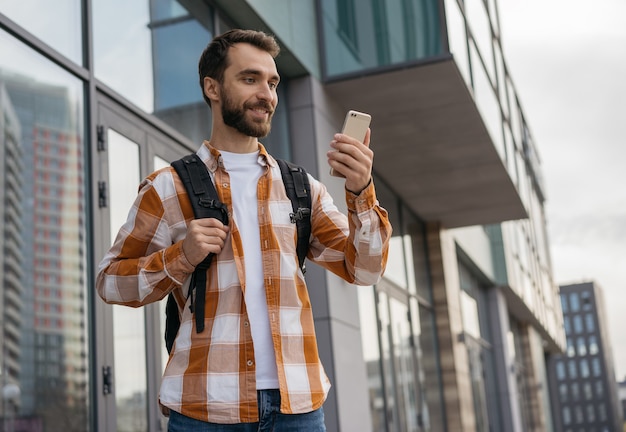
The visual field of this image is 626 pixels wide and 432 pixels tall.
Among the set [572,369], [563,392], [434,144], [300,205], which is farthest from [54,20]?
[572,369]

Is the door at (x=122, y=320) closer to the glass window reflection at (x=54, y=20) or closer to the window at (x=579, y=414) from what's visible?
the glass window reflection at (x=54, y=20)

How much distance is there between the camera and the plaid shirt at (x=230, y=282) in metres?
2.27

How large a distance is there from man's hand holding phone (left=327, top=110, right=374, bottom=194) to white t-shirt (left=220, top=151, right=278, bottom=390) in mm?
307

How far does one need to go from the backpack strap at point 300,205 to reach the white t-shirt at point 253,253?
88mm

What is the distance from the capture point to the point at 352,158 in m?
2.23

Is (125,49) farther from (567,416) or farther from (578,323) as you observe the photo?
(578,323)

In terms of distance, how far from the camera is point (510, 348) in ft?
69.6

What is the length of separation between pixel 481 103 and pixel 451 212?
408 cm

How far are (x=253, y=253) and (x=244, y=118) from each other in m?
0.37

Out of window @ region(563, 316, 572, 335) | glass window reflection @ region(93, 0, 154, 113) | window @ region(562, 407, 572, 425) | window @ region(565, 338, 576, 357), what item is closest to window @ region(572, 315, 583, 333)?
window @ region(563, 316, 572, 335)

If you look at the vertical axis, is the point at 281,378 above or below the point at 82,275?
below

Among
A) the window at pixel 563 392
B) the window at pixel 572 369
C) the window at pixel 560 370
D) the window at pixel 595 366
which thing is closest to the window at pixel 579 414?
the window at pixel 563 392

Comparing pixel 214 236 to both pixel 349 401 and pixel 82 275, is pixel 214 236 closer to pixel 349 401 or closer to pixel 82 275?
pixel 82 275

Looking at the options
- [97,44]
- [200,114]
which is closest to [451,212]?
[200,114]
